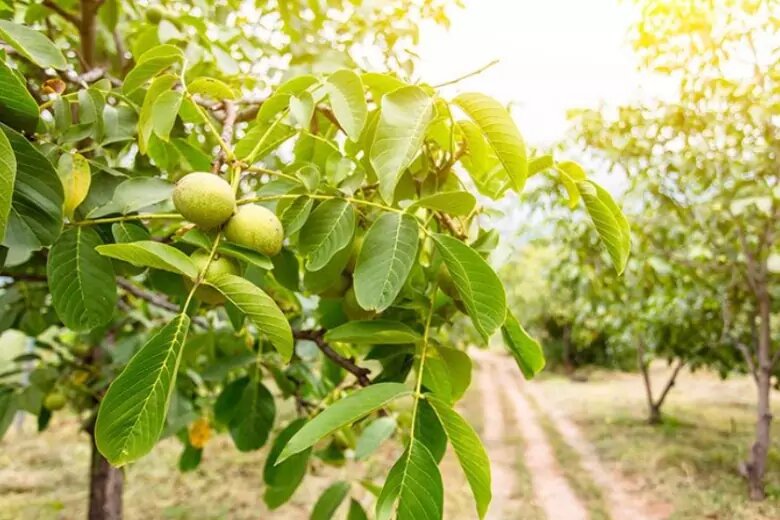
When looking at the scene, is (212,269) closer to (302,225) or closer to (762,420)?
(302,225)

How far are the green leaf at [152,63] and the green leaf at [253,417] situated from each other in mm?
708

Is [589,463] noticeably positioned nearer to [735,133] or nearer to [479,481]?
[735,133]

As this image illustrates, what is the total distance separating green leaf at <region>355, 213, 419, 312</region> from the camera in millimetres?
726

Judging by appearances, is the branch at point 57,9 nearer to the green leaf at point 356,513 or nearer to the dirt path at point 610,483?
the green leaf at point 356,513

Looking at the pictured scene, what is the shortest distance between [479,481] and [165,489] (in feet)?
15.1

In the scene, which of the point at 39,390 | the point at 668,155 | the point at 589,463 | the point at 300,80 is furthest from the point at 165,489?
the point at 300,80

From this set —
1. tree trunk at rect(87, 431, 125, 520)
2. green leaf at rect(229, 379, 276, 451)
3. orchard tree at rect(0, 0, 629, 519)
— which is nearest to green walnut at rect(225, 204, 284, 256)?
orchard tree at rect(0, 0, 629, 519)

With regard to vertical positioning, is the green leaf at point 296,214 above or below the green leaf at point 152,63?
below

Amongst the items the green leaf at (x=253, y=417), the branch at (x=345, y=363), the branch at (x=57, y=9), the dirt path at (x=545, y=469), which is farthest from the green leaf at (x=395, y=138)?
the dirt path at (x=545, y=469)

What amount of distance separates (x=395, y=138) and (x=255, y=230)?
0.64 ft

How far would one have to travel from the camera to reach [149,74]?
34.8 inches

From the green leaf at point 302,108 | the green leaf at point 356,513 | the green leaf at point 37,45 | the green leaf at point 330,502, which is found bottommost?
the green leaf at point 330,502

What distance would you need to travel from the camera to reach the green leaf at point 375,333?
31.3 inches

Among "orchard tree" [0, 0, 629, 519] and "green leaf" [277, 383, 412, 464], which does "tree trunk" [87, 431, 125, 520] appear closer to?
"orchard tree" [0, 0, 629, 519]
